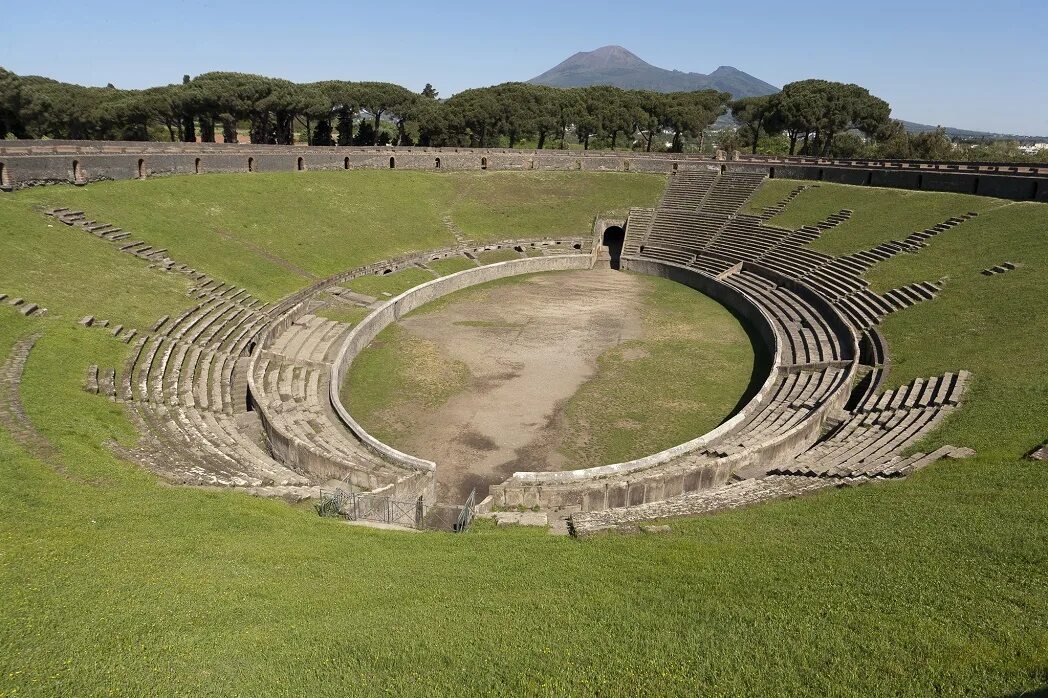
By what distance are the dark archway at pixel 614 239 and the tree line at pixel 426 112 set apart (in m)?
29.8

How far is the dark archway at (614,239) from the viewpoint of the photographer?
5551 centimetres

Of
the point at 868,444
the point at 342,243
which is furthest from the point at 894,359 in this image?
the point at 342,243

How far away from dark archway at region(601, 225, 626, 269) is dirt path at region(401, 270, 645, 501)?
5.48 metres

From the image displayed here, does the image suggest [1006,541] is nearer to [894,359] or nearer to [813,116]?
[894,359]

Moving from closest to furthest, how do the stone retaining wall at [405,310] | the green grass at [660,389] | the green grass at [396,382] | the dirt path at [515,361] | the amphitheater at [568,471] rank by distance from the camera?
the amphitheater at [568,471] → the stone retaining wall at [405,310] → the dirt path at [515,361] → the green grass at [660,389] → the green grass at [396,382]

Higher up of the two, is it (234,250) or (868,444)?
(234,250)

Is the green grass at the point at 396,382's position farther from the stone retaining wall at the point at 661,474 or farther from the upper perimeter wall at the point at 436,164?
the upper perimeter wall at the point at 436,164

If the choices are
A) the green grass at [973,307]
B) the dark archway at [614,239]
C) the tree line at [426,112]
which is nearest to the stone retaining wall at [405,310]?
the dark archway at [614,239]

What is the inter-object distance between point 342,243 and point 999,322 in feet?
125

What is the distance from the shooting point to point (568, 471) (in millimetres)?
19844

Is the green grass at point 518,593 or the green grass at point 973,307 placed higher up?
the green grass at point 973,307

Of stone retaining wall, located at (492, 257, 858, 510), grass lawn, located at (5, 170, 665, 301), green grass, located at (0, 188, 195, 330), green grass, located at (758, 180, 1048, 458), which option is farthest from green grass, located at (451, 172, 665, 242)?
stone retaining wall, located at (492, 257, 858, 510)

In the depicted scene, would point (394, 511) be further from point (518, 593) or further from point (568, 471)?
point (518, 593)

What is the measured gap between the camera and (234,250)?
3931 centimetres
